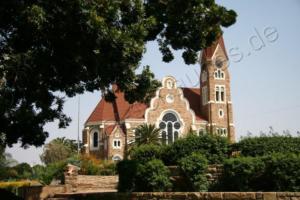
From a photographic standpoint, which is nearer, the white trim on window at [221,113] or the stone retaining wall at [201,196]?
the stone retaining wall at [201,196]

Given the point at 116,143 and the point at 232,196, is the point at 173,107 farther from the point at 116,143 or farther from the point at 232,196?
the point at 232,196

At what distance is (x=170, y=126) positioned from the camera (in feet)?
215

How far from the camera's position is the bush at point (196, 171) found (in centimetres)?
1211

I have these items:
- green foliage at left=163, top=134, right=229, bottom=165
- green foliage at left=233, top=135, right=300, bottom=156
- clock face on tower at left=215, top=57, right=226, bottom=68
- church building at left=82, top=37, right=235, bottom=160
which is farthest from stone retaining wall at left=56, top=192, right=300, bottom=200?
clock face on tower at left=215, top=57, right=226, bottom=68

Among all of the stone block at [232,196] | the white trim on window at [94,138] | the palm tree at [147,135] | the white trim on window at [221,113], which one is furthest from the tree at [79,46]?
the white trim on window at [221,113]

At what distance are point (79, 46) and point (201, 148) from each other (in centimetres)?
505

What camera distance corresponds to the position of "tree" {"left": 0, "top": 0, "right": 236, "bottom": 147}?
36.0ft

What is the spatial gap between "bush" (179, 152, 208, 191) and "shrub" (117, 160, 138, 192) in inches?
68.5

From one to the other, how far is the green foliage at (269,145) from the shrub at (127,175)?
11.2 feet

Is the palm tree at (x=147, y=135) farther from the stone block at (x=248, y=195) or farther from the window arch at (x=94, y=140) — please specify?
the stone block at (x=248, y=195)

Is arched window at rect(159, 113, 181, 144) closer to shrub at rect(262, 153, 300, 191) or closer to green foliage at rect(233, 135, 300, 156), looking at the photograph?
green foliage at rect(233, 135, 300, 156)

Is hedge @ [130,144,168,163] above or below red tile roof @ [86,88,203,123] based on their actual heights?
below

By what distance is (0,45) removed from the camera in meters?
12.7

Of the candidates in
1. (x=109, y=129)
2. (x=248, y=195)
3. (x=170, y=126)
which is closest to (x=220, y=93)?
(x=170, y=126)
